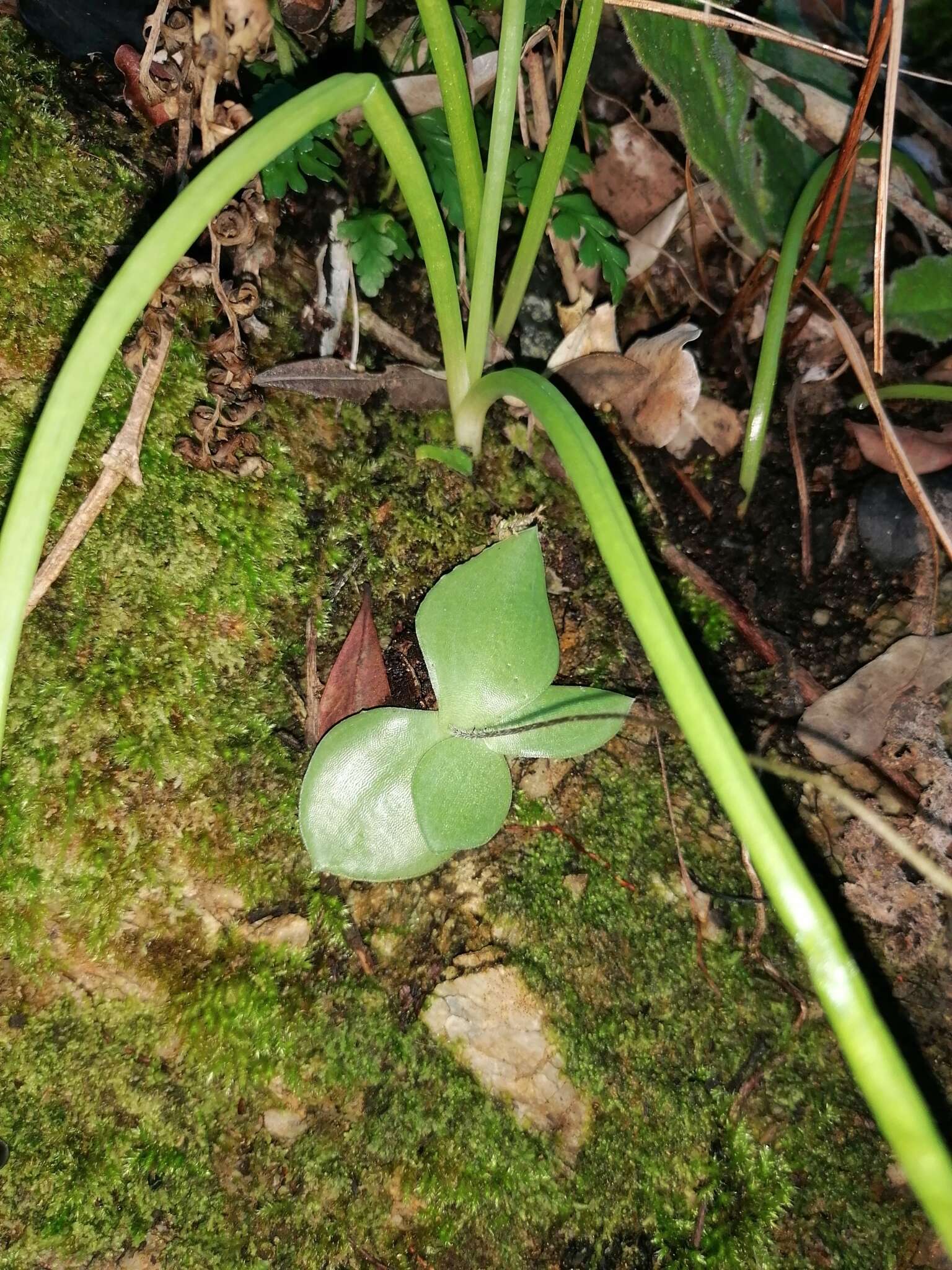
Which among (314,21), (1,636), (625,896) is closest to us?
(1,636)

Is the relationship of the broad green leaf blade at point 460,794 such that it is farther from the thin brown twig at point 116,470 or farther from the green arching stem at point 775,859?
the thin brown twig at point 116,470

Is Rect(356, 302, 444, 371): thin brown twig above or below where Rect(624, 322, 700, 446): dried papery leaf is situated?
above

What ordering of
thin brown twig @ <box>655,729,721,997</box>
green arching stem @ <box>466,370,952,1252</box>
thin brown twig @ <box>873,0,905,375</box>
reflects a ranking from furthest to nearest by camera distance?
thin brown twig @ <box>655,729,721,997</box> < thin brown twig @ <box>873,0,905,375</box> < green arching stem @ <box>466,370,952,1252</box>

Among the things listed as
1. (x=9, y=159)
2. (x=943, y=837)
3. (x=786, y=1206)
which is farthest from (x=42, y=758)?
(x=943, y=837)

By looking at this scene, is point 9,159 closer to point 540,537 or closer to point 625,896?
point 540,537

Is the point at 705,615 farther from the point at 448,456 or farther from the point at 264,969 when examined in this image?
the point at 264,969

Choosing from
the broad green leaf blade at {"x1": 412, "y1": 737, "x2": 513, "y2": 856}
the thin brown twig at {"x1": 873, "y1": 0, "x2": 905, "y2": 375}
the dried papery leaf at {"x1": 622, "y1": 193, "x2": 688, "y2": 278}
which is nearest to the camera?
the thin brown twig at {"x1": 873, "y1": 0, "x2": 905, "y2": 375}

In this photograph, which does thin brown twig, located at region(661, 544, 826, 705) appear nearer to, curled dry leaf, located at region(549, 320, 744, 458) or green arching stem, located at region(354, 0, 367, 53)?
curled dry leaf, located at region(549, 320, 744, 458)

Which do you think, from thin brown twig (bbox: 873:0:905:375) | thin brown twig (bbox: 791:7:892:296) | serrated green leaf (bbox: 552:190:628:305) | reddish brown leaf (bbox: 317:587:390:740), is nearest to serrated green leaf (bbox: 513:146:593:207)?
serrated green leaf (bbox: 552:190:628:305)
